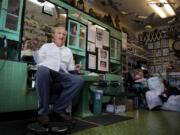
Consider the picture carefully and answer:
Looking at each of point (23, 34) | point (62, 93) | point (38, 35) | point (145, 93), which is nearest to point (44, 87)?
point (62, 93)

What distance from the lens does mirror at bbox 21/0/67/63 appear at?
7.66 feet

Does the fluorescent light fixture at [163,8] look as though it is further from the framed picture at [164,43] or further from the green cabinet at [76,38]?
the green cabinet at [76,38]

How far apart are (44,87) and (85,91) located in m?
0.96

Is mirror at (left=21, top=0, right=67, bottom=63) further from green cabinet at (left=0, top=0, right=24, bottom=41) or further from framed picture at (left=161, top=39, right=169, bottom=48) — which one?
framed picture at (left=161, top=39, right=169, bottom=48)

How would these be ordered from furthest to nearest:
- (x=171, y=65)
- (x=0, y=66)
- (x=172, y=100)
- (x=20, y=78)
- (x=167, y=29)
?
(x=167, y=29) < (x=171, y=65) < (x=172, y=100) < (x=20, y=78) < (x=0, y=66)

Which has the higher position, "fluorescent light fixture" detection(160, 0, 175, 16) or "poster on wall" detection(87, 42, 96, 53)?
"fluorescent light fixture" detection(160, 0, 175, 16)

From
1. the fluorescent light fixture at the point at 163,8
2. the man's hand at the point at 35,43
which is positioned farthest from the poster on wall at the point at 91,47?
the fluorescent light fixture at the point at 163,8

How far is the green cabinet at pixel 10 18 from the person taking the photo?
208cm

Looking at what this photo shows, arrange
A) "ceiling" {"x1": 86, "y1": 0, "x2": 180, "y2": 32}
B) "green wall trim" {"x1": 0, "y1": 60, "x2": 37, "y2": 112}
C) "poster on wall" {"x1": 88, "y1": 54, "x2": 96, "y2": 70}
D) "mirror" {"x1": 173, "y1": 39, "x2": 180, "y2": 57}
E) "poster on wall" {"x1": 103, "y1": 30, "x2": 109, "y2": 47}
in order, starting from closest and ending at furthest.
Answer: "green wall trim" {"x1": 0, "y1": 60, "x2": 37, "y2": 112} < "poster on wall" {"x1": 88, "y1": 54, "x2": 96, "y2": 70} < "poster on wall" {"x1": 103, "y1": 30, "x2": 109, "y2": 47} < "ceiling" {"x1": 86, "y1": 0, "x2": 180, "y2": 32} < "mirror" {"x1": 173, "y1": 39, "x2": 180, "y2": 57}

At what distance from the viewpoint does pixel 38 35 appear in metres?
2.58

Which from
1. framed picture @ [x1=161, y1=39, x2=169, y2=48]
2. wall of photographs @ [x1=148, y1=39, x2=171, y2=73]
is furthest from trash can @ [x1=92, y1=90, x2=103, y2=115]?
framed picture @ [x1=161, y1=39, x2=169, y2=48]

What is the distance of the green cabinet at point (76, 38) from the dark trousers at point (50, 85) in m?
1.30

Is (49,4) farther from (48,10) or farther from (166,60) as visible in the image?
(166,60)

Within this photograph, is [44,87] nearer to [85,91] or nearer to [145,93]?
[85,91]
